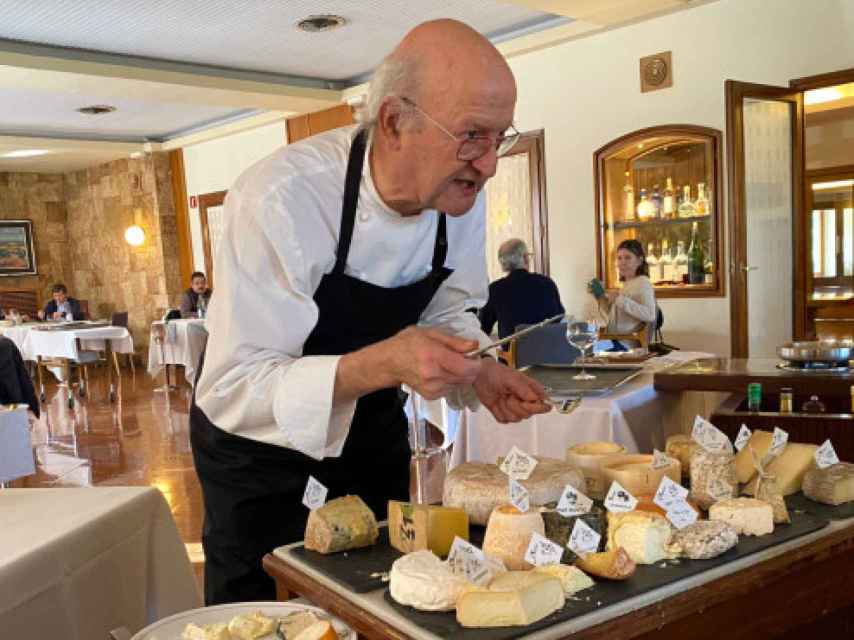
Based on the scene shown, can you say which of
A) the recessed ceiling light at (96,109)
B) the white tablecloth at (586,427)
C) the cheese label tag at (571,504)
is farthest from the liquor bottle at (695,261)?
the recessed ceiling light at (96,109)

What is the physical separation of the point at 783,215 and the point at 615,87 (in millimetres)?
1581

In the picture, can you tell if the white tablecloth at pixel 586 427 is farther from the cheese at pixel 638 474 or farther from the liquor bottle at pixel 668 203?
the liquor bottle at pixel 668 203

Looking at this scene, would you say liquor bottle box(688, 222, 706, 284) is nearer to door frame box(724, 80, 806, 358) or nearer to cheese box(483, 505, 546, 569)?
door frame box(724, 80, 806, 358)

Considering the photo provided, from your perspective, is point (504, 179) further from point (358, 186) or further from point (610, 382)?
point (358, 186)

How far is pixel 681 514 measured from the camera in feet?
3.53

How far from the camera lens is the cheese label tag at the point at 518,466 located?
1.19 metres

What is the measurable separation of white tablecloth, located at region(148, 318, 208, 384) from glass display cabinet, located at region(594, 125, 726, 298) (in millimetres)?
4105

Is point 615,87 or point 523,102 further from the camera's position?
point 523,102

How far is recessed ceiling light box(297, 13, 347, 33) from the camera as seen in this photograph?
608 cm

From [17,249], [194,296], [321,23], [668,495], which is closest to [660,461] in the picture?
[668,495]

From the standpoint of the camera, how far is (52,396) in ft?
28.7

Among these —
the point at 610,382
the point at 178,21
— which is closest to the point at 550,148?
the point at 178,21

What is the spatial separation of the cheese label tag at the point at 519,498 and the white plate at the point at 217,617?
10.5 inches

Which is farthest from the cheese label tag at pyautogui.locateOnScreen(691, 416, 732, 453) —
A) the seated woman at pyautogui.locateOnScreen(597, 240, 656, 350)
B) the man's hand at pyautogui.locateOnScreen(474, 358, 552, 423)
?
the seated woman at pyautogui.locateOnScreen(597, 240, 656, 350)
